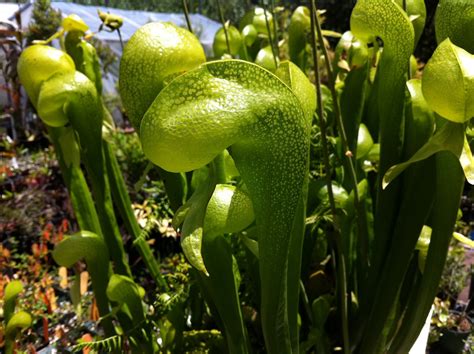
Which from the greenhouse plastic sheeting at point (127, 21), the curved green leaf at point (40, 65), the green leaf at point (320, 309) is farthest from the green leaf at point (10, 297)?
the greenhouse plastic sheeting at point (127, 21)

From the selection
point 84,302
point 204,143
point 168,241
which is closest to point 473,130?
point 204,143

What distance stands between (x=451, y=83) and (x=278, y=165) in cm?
14

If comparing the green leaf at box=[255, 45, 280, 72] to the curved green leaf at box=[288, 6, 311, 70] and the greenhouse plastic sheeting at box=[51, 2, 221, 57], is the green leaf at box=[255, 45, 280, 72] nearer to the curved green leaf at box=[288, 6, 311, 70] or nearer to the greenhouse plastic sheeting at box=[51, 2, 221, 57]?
the curved green leaf at box=[288, 6, 311, 70]

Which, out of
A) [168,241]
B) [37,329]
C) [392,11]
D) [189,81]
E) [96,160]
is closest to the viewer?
[189,81]

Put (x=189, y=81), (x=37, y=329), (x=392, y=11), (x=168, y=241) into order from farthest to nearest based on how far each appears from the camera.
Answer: (x=168, y=241)
(x=37, y=329)
(x=392, y=11)
(x=189, y=81)

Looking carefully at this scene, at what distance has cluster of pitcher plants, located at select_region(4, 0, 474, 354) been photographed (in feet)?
0.92

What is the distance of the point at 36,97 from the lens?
19.7 inches

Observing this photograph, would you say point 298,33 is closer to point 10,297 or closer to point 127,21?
point 10,297

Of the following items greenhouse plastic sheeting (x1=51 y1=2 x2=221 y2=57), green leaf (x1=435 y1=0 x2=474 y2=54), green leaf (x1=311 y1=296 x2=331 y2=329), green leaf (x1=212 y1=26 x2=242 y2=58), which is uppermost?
green leaf (x1=435 y1=0 x2=474 y2=54)

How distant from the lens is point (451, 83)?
0.32m

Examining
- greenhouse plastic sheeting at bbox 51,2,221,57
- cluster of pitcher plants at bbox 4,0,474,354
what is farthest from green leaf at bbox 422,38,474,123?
greenhouse plastic sheeting at bbox 51,2,221,57

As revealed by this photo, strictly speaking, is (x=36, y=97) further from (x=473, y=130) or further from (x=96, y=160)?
(x=473, y=130)

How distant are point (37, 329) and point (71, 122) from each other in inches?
33.0

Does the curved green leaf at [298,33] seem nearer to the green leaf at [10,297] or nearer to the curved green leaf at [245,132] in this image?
the curved green leaf at [245,132]
